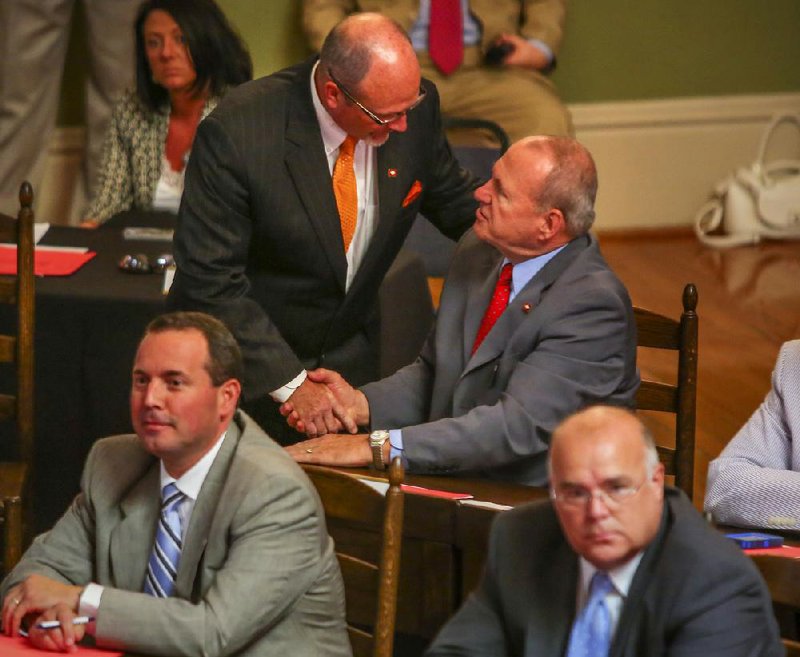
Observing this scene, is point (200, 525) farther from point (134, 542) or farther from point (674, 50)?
point (674, 50)

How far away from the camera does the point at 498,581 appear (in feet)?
7.06

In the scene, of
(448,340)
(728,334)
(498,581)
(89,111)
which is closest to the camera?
(498,581)

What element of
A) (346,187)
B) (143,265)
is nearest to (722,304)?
(143,265)

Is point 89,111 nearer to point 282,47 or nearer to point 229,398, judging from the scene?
point 282,47

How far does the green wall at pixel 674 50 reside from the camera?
22.6 ft

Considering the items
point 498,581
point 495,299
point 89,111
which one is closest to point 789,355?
point 495,299

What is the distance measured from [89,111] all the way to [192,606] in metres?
4.36

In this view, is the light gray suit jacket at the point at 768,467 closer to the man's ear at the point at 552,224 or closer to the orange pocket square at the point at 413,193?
the man's ear at the point at 552,224

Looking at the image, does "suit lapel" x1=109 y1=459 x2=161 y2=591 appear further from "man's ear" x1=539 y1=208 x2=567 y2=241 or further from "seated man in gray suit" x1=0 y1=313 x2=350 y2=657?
"man's ear" x1=539 y1=208 x2=567 y2=241

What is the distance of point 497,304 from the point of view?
9.61 feet

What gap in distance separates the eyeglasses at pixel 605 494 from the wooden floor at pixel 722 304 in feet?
6.80

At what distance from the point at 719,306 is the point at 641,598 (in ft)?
13.2

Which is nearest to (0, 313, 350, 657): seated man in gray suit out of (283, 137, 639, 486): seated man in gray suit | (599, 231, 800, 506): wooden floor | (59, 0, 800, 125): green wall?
(283, 137, 639, 486): seated man in gray suit

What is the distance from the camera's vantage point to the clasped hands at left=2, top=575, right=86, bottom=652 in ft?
7.33
